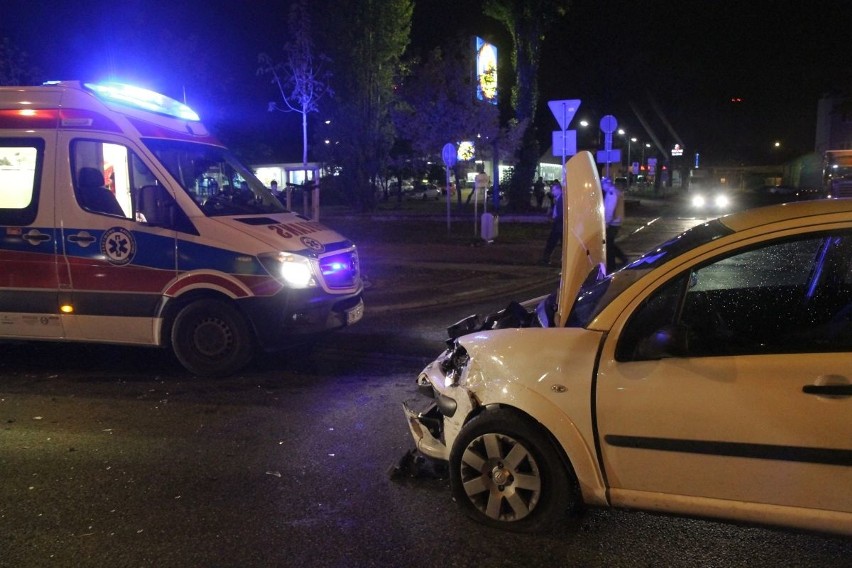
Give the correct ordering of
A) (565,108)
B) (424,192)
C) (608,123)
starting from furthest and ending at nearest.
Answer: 1. (424,192)
2. (608,123)
3. (565,108)

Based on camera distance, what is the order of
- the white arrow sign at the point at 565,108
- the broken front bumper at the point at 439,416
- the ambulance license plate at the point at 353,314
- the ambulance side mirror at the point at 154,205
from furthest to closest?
the white arrow sign at the point at 565,108 < the ambulance license plate at the point at 353,314 < the ambulance side mirror at the point at 154,205 < the broken front bumper at the point at 439,416

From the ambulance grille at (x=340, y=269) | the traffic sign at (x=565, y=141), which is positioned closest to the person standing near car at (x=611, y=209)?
the traffic sign at (x=565, y=141)

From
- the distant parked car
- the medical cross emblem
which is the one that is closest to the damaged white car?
the medical cross emblem

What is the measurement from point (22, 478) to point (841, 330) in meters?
4.74

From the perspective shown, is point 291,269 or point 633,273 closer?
point 633,273

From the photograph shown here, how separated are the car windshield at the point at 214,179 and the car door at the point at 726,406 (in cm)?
457

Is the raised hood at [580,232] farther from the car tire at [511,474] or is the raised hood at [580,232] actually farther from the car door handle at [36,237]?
the car door handle at [36,237]

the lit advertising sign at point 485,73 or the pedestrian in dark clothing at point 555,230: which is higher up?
the lit advertising sign at point 485,73

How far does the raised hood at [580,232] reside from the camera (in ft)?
13.6

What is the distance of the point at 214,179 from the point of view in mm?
7066

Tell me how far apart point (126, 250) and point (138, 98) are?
5.47 ft

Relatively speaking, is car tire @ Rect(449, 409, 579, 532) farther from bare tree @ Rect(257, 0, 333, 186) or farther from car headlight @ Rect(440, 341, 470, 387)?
bare tree @ Rect(257, 0, 333, 186)

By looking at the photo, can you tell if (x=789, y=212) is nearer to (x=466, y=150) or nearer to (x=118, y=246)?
(x=118, y=246)

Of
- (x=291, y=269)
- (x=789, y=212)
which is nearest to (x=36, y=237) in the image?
(x=291, y=269)
